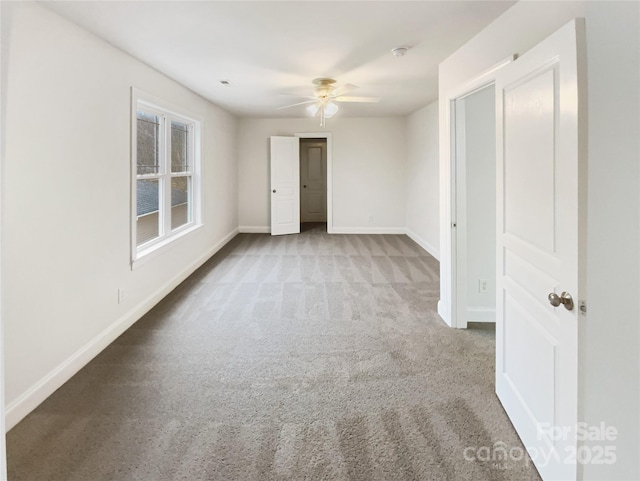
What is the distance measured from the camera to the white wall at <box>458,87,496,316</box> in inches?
128

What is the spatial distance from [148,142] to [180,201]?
1.17 m

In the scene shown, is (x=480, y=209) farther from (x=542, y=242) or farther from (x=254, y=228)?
(x=254, y=228)

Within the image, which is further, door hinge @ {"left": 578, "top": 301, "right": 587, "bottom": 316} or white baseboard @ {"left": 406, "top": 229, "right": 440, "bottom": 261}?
white baseboard @ {"left": 406, "top": 229, "right": 440, "bottom": 261}

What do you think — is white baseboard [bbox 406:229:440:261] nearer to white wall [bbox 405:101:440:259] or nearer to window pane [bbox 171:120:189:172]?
white wall [bbox 405:101:440:259]

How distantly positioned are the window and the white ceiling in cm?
54

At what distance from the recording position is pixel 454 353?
282 centimetres

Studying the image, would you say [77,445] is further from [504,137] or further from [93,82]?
[504,137]

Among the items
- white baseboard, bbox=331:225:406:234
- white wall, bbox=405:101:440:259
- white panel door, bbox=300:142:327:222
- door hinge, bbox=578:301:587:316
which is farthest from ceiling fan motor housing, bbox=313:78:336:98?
white panel door, bbox=300:142:327:222

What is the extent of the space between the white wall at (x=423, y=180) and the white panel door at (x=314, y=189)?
2832 millimetres

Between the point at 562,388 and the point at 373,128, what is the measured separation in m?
7.15

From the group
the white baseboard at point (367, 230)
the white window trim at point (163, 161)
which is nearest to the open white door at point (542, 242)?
the white window trim at point (163, 161)

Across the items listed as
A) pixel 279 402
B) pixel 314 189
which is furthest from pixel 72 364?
pixel 314 189

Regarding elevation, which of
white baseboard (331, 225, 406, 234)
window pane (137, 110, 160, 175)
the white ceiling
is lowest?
white baseboard (331, 225, 406, 234)

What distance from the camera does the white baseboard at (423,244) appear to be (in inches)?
236
